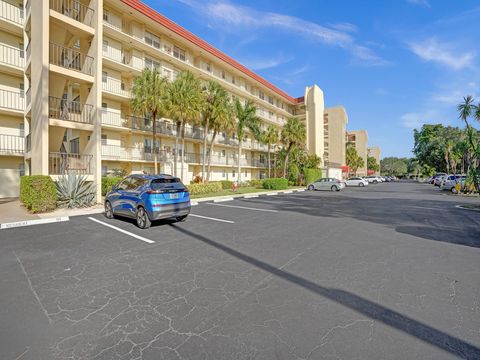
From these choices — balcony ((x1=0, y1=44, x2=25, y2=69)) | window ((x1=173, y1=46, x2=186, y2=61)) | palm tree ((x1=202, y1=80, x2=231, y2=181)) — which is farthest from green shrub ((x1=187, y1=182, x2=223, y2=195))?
window ((x1=173, y1=46, x2=186, y2=61))

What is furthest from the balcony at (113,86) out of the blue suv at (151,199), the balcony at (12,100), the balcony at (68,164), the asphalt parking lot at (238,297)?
the asphalt parking lot at (238,297)

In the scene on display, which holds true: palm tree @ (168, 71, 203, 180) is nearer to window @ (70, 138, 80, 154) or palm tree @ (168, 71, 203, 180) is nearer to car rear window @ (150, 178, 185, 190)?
window @ (70, 138, 80, 154)

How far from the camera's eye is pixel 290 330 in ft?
10.1

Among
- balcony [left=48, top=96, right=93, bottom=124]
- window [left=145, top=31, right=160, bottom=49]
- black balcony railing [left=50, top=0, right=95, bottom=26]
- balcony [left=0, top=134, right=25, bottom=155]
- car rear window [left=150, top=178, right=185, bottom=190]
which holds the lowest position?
car rear window [left=150, top=178, right=185, bottom=190]

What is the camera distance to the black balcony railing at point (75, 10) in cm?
1561

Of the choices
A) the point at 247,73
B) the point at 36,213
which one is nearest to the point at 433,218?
the point at 36,213

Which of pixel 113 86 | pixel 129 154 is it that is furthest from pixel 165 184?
pixel 113 86

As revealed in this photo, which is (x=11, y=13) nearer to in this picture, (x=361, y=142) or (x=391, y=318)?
(x=391, y=318)

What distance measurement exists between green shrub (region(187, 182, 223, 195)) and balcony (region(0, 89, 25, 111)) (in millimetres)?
13206

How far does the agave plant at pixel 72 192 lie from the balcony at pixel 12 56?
10.00 meters

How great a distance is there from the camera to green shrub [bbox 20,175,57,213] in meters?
11.7

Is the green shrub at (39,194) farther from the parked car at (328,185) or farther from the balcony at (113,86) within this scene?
the parked car at (328,185)

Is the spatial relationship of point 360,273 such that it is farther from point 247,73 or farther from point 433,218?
point 247,73

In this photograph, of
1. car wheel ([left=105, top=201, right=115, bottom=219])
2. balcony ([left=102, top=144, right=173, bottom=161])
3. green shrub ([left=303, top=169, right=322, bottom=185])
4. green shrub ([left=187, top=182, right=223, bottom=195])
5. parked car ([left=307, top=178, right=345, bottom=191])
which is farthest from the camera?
green shrub ([left=303, top=169, right=322, bottom=185])
